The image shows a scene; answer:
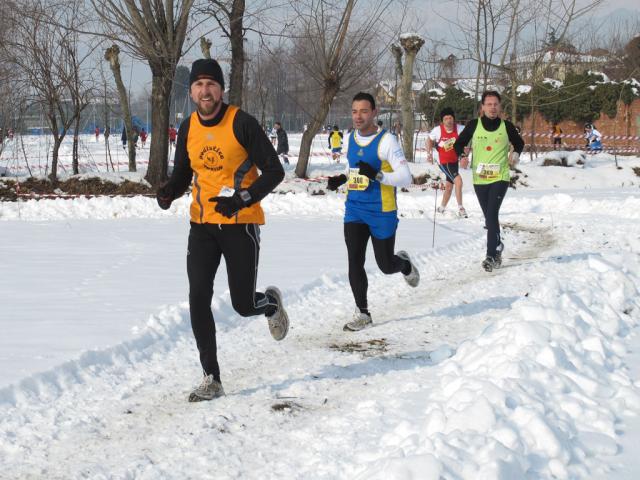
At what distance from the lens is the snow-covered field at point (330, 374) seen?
3574mm

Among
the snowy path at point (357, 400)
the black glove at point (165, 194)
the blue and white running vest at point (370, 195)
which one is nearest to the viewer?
the snowy path at point (357, 400)

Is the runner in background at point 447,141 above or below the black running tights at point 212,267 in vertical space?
above

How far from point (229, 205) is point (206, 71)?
2.49 feet

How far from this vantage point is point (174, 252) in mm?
10711

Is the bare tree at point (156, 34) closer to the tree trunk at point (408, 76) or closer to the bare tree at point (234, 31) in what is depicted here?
the bare tree at point (234, 31)

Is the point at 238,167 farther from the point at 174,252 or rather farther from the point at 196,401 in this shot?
the point at 174,252

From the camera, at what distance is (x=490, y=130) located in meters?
9.24

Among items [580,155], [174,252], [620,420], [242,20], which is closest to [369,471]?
[620,420]

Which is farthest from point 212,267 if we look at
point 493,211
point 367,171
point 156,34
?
point 156,34

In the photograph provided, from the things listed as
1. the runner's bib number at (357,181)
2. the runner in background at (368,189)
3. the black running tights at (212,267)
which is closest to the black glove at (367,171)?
the runner in background at (368,189)

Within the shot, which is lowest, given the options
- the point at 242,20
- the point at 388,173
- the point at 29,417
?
the point at 29,417

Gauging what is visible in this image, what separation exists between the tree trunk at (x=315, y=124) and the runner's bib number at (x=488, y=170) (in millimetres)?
12929

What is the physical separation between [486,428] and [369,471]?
624 millimetres

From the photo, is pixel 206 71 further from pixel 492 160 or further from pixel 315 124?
pixel 315 124
